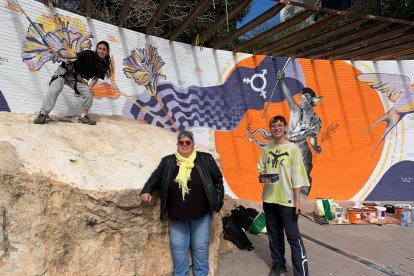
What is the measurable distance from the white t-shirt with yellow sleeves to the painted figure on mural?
4790mm

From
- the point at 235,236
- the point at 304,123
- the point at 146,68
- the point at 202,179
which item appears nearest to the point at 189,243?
the point at 202,179

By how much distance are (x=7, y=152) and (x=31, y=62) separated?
9.86 feet

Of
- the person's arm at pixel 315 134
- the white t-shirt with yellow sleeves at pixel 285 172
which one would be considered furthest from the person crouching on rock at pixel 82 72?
the person's arm at pixel 315 134

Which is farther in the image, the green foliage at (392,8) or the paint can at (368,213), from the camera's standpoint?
the green foliage at (392,8)

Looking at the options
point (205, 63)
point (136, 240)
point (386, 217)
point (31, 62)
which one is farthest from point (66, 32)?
point (386, 217)

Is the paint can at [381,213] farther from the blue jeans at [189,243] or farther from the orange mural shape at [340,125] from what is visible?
the blue jeans at [189,243]

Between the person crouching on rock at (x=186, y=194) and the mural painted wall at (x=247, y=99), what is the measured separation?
328cm

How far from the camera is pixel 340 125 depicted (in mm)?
8602

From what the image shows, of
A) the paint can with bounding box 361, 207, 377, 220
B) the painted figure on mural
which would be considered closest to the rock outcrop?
the paint can with bounding box 361, 207, 377, 220

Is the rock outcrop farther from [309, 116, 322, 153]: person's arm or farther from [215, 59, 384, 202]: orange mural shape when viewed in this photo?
[309, 116, 322, 153]: person's arm

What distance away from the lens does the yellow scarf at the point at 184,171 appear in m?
3.22

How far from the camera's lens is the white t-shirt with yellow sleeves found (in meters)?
3.49

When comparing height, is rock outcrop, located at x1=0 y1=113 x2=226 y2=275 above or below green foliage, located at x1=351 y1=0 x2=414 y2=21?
below

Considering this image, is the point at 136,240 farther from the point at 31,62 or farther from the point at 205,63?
the point at 205,63
